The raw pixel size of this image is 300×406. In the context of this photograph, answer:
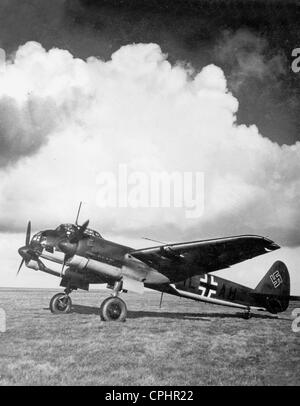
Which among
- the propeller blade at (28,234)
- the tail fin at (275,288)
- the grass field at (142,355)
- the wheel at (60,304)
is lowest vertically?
the grass field at (142,355)

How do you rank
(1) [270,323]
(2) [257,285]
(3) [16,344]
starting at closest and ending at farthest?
(3) [16,344] → (1) [270,323] → (2) [257,285]

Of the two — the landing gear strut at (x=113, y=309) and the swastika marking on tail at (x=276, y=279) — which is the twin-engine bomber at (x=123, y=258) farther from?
the swastika marking on tail at (x=276, y=279)

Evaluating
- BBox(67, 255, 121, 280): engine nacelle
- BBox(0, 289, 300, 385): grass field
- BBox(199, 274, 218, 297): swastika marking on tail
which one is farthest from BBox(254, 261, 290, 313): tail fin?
BBox(67, 255, 121, 280): engine nacelle

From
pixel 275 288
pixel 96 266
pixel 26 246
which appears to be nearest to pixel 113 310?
pixel 96 266

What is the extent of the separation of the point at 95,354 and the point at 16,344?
6.18ft

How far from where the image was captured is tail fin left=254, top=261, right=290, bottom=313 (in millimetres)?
13539

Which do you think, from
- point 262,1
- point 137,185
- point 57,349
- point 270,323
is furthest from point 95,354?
point 262,1

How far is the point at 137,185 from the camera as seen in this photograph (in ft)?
32.0

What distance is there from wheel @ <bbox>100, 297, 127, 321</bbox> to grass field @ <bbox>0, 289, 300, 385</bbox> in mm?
378

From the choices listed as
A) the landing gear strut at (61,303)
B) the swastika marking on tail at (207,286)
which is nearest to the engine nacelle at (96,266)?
the landing gear strut at (61,303)

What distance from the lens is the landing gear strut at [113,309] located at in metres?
9.91

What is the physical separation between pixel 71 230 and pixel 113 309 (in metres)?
2.67

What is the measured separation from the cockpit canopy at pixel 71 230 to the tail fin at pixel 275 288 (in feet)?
23.2
